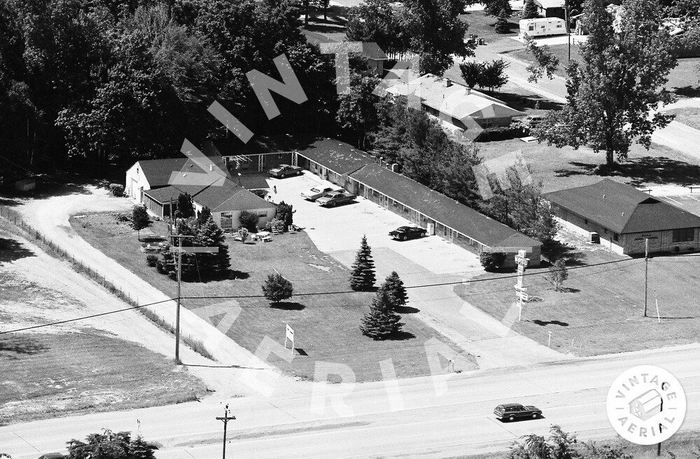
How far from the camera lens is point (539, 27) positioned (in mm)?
159625

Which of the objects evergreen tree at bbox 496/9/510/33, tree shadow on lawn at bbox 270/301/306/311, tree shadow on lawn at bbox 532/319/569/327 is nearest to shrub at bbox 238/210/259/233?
tree shadow on lawn at bbox 270/301/306/311

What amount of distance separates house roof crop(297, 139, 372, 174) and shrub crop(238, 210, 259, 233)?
13.4 metres

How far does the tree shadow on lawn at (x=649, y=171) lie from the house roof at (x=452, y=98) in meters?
10.2

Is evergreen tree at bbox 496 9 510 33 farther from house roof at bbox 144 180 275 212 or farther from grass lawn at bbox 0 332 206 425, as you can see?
grass lawn at bbox 0 332 206 425

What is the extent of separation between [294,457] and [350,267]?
3061cm

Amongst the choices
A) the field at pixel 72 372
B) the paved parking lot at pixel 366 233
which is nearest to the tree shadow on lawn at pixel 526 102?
the paved parking lot at pixel 366 233

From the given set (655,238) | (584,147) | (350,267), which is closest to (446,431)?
(350,267)

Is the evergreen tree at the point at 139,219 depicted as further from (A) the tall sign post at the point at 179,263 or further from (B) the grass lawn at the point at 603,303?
(B) the grass lawn at the point at 603,303

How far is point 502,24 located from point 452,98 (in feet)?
106

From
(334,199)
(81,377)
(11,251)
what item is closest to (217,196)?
(334,199)

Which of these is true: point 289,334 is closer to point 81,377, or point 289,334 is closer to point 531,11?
point 81,377

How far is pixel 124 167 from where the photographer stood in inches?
4761

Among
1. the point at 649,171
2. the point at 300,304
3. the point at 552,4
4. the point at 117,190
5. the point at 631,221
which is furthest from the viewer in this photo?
the point at 552,4

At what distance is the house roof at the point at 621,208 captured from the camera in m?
104
